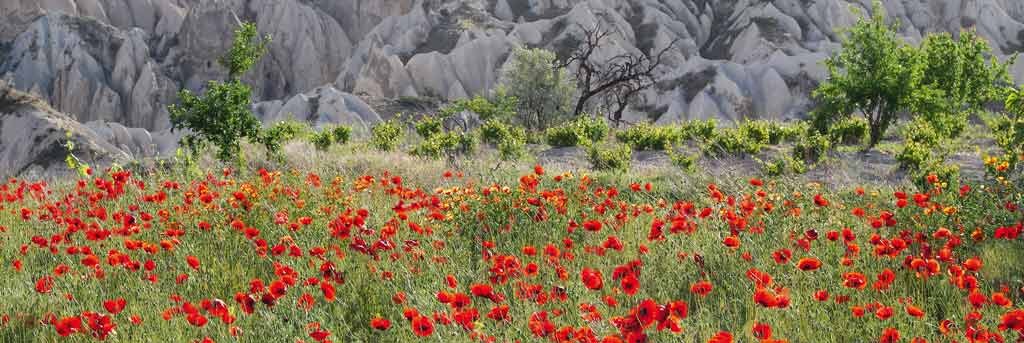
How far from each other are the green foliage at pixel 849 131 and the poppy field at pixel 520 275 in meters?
11.5

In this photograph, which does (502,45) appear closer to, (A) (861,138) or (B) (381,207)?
(A) (861,138)

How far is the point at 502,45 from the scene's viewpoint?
253ft

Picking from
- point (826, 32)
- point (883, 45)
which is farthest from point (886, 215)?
point (826, 32)

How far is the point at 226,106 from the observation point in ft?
40.1

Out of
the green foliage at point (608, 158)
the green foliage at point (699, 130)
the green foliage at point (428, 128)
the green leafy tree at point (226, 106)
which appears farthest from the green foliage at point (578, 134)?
the green leafy tree at point (226, 106)

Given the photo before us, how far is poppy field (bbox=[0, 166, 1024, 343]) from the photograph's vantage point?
3.49 meters

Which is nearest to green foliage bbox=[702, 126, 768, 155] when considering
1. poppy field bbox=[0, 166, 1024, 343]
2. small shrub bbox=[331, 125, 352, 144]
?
poppy field bbox=[0, 166, 1024, 343]

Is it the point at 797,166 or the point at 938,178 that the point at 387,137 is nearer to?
the point at 797,166

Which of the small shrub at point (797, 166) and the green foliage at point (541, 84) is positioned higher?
the small shrub at point (797, 166)

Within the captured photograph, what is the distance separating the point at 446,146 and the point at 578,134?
11.5 ft

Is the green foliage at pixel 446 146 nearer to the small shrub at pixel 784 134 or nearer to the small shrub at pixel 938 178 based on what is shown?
the small shrub at pixel 784 134

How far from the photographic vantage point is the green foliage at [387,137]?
17.8m

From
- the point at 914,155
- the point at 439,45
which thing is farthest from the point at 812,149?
the point at 439,45

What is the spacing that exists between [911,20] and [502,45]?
50670 millimetres
